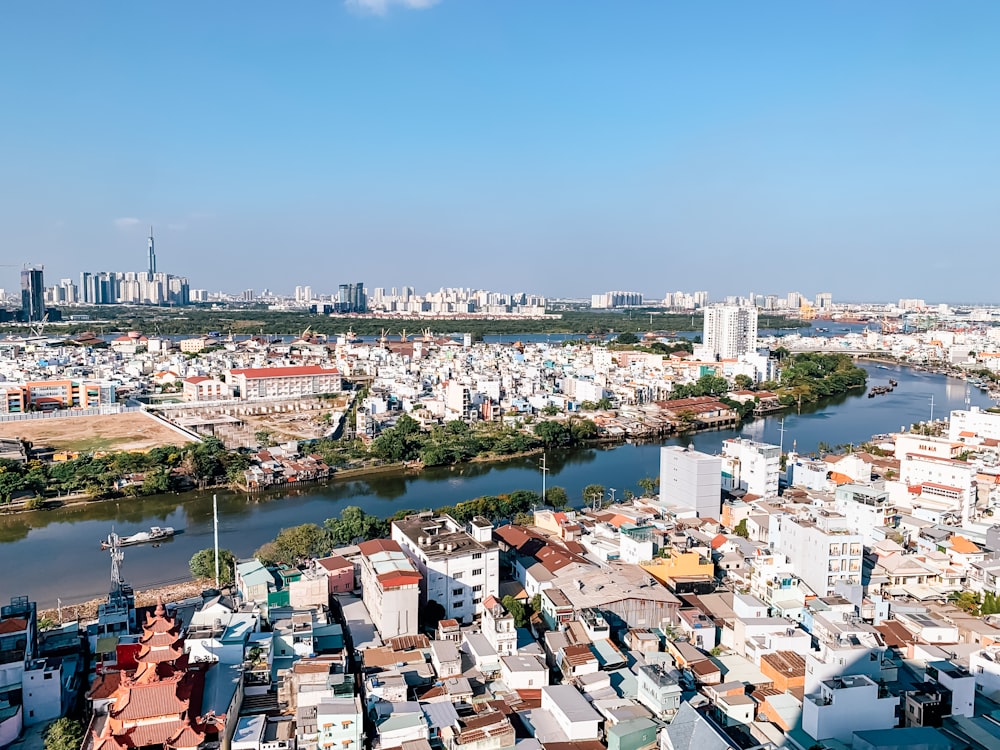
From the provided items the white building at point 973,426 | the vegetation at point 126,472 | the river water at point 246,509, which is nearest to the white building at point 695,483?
the river water at point 246,509

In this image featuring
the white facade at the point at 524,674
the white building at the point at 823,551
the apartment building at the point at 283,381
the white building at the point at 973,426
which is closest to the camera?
the white facade at the point at 524,674

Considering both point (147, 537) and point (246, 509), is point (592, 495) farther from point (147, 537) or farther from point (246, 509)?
point (147, 537)

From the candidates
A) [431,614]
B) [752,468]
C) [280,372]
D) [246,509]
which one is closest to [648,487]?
[752,468]

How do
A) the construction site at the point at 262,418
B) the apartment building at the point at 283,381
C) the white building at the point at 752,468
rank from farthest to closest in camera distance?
the apartment building at the point at 283,381, the construction site at the point at 262,418, the white building at the point at 752,468

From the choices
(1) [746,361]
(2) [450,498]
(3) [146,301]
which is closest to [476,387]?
(2) [450,498]

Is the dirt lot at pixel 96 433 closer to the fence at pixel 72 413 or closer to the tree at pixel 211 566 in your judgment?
the fence at pixel 72 413

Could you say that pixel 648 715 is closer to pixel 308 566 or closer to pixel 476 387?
pixel 308 566
